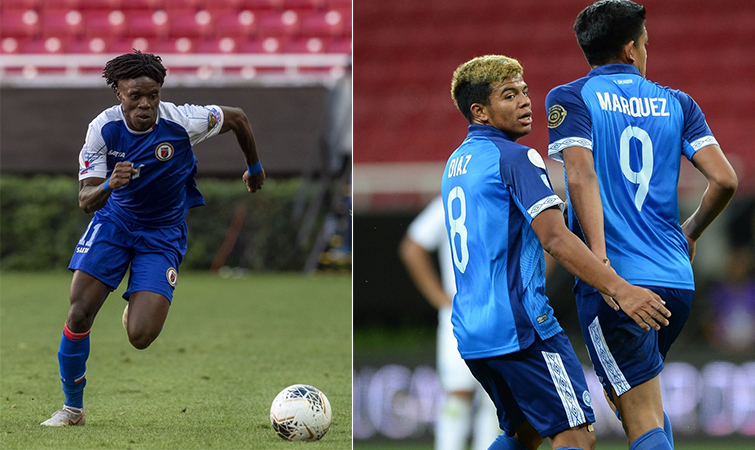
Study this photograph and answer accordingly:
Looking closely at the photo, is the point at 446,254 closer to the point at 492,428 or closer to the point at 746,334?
the point at 492,428

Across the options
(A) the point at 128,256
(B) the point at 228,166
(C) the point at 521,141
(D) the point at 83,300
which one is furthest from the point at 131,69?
(B) the point at 228,166

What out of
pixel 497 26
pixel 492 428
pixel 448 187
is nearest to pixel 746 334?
pixel 492 428

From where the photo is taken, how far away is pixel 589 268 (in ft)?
8.37

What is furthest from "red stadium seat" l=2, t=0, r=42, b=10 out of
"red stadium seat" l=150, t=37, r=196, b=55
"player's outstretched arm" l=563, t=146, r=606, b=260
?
"player's outstretched arm" l=563, t=146, r=606, b=260

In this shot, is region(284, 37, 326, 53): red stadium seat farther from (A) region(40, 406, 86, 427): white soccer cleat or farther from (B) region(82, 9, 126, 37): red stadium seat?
(A) region(40, 406, 86, 427): white soccer cleat

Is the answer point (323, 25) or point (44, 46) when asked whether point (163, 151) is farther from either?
Answer: point (44, 46)

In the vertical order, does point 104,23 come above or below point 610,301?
above

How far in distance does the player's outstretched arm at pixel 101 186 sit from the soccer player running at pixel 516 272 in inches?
64.7

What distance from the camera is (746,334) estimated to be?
6781 mm

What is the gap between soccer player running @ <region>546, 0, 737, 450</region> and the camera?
284cm

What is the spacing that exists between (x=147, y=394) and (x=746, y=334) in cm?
431

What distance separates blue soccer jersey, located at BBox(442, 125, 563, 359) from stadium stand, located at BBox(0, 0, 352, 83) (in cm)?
1215

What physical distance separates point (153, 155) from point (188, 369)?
227 centimetres

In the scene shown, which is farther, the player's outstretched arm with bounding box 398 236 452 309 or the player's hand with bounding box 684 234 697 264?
the player's outstretched arm with bounding box 398 236 452 309
